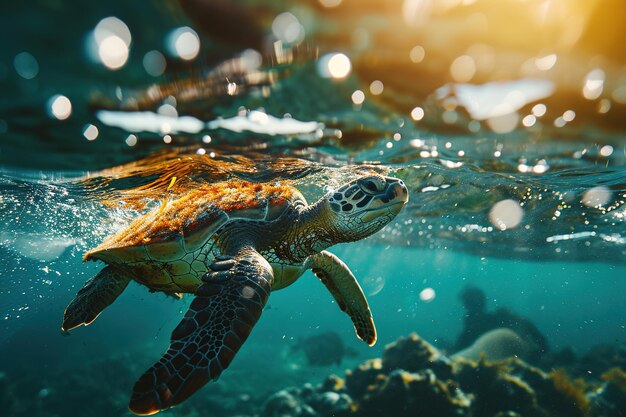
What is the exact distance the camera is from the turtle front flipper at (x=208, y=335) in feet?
7.66

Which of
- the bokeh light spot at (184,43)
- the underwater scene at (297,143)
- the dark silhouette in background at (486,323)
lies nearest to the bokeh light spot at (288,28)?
the underwater scene at (297,143)

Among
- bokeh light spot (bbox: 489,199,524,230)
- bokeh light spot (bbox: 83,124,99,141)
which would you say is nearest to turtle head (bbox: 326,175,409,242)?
bokeh light spot (bbox: 83,124,99,141)

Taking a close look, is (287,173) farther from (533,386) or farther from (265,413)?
(533,386)

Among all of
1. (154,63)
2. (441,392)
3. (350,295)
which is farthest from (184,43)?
(441,392)

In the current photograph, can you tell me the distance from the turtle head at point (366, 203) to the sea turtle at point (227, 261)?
12 mm

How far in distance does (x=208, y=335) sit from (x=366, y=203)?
2.24 m

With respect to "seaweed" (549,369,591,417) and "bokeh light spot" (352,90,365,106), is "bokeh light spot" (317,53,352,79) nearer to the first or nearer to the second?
"bokeh light spot" (352,90,365,106)

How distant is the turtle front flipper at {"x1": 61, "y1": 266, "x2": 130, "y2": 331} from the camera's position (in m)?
5.03

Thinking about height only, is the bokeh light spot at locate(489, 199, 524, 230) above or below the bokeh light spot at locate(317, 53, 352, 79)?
above

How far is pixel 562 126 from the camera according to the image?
5.45 metres

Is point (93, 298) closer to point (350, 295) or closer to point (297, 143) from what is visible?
point (350, 295)

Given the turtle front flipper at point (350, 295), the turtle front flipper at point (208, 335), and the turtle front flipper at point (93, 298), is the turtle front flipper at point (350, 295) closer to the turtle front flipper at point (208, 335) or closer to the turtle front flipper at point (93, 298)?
the turtle front flipper at point (208, 335)

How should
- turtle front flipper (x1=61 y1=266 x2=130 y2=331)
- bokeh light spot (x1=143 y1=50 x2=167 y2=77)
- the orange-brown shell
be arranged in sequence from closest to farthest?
bokeh light spot (x1=143 y1=50 x2=167 y2=77), the orange-brown shell, turtle front flipper (x1=61 y1=266 x2=130 y2=331)

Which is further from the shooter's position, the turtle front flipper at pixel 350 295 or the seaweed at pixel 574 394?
the seaweed at pixel 574 394
